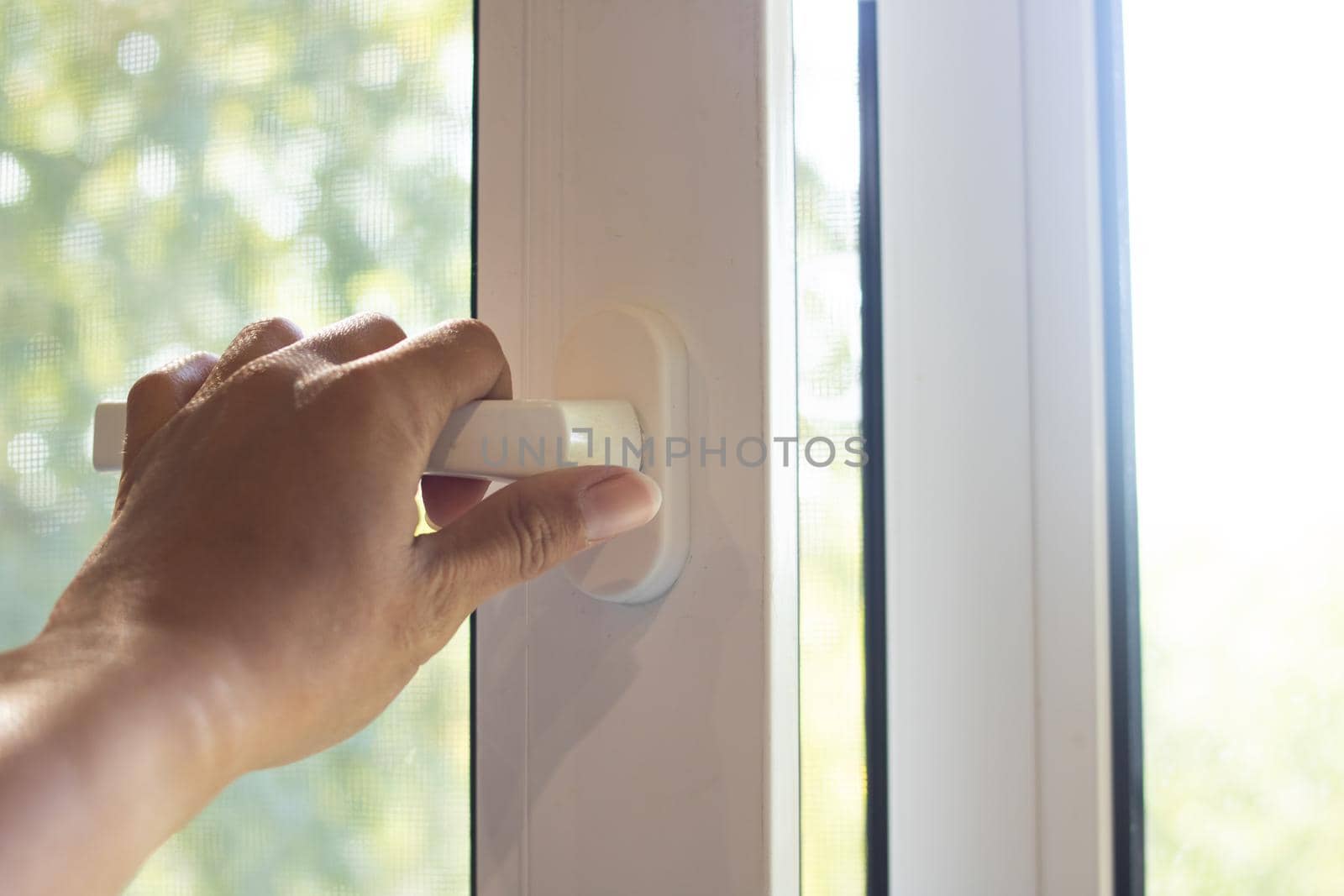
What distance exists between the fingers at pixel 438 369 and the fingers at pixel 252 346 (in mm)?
69

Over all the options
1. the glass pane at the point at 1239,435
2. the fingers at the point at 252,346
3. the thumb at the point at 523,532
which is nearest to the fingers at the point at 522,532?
the thumb at the point at 523,532

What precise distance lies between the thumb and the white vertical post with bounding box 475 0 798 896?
59 mm

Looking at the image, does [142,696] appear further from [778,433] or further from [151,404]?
[778,433]

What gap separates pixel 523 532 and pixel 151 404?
18 centimetres

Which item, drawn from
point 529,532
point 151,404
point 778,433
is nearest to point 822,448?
point 778,433

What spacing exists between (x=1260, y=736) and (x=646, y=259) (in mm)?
354

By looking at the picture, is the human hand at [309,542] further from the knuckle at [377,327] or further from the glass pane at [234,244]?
the glass pane at [234,244]

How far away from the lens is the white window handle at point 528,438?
362mm

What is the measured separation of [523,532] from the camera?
1.21 feet

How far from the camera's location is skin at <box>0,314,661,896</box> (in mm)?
301

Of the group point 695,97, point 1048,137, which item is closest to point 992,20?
point 1048,137

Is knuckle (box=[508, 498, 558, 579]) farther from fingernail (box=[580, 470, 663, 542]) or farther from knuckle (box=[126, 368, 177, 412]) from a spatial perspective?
knuckle (box=[126, 368, 177, 412])

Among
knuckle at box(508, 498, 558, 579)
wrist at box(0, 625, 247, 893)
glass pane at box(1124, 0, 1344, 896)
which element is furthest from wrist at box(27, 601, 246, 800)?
glass pane at box(1124, 0, 1344, 896)

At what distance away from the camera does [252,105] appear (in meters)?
0.54
